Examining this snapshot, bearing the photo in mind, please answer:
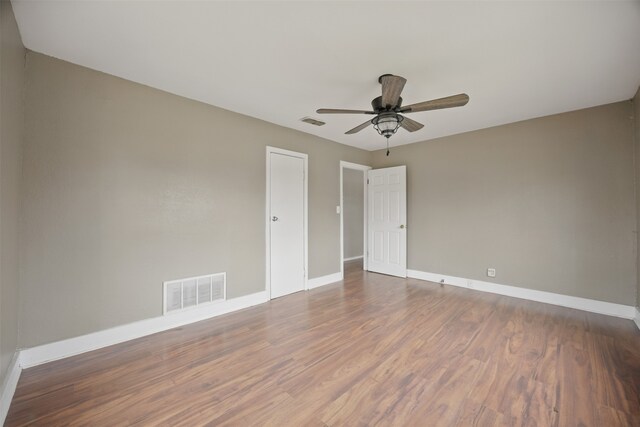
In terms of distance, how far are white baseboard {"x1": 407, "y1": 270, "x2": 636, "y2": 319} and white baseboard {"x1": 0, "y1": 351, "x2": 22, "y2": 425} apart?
4868 mm

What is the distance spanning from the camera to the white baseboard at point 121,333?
211 centimetres

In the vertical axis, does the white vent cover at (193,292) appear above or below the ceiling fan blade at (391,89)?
below

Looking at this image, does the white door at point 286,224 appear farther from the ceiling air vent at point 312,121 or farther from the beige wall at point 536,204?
the beige wall at point 536,204

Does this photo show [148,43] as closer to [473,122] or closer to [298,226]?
[298,226]

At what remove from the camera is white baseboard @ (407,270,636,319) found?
308 cm

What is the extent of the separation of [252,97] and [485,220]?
3.79 meters

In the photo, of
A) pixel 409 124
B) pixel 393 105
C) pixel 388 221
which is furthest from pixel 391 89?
pixel 388 221

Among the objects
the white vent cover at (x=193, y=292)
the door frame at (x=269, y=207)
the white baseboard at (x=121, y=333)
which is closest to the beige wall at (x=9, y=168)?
the white baseboard at (x=121, y=333)

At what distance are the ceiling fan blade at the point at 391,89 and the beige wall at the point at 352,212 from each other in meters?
4.26

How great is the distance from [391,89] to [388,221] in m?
3.13

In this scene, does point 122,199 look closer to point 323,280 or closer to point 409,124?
point 409,124

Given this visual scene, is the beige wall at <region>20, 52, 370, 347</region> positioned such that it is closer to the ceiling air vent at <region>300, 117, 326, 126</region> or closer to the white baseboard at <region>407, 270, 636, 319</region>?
the ceiling air vent at <region>300, 117, 326, 126</region>

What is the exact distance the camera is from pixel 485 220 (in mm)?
4082

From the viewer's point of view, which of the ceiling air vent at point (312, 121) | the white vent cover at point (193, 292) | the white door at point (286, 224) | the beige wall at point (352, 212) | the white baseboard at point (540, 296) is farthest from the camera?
the beige wall at point (352, 212)
